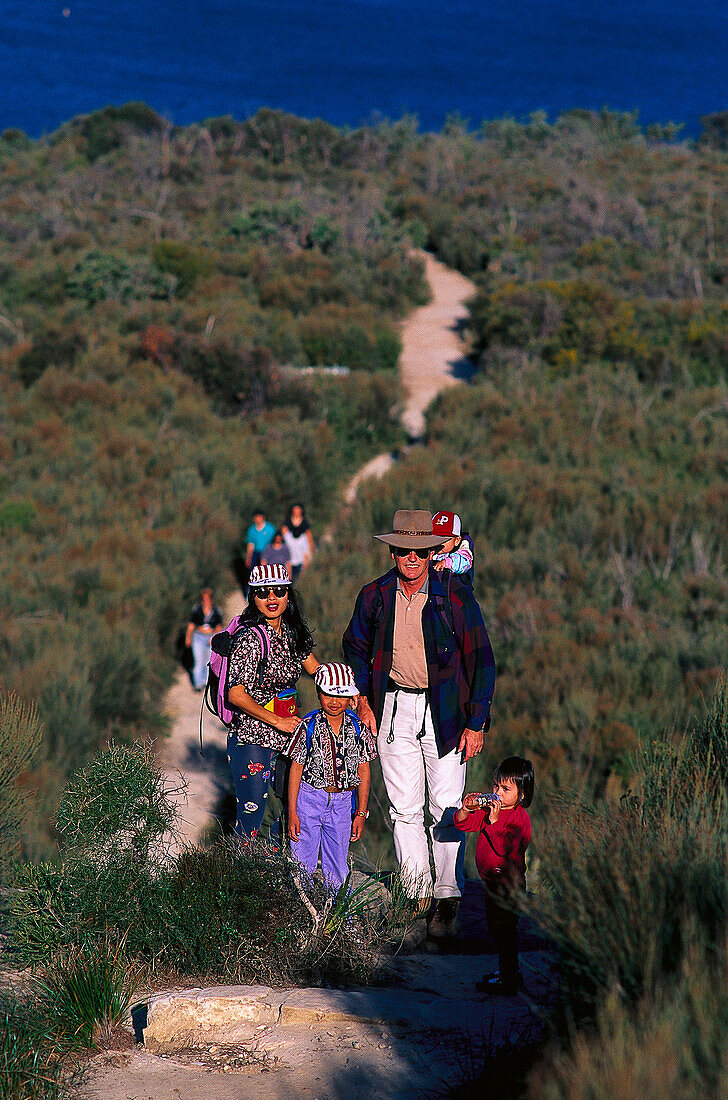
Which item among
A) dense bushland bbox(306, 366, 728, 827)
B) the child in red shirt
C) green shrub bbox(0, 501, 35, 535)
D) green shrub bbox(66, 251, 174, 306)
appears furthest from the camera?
green shrub bbox(66, 251, 174, 306)

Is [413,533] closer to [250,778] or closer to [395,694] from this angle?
[395,694]

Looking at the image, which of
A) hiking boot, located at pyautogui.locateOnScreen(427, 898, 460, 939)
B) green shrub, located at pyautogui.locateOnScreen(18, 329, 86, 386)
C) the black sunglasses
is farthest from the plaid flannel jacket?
green shrub, located at pyautogui.locateOnScreen(18, 329, 86, 386)

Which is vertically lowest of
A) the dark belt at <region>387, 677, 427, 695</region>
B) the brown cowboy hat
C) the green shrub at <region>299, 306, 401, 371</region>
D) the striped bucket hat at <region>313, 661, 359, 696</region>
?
the dark belt at <region>387, 677, 427, 695</region>

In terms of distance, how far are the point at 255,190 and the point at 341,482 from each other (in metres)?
28.8

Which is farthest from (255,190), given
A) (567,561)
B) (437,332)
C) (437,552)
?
(437,552)

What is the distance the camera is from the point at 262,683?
15.9ft

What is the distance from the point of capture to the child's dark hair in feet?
13.7

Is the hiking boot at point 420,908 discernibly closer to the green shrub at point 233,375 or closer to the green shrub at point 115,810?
the green shrub at point 115,810

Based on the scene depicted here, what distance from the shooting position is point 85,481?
684 inches

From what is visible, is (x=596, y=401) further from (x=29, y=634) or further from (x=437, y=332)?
(x=29, y=634)

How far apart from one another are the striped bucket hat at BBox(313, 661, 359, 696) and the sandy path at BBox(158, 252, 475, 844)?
80cm

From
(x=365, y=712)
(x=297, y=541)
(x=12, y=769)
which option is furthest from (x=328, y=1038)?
(x=297, y=541)

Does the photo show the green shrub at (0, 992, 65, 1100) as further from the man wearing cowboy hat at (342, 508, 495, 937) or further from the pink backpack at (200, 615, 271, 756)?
the man wearing cowboy hat at (342, 508, 495, 937)

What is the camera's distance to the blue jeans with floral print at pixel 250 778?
4867mm
